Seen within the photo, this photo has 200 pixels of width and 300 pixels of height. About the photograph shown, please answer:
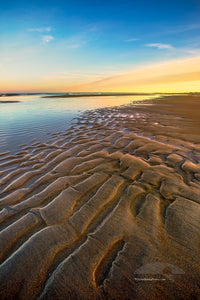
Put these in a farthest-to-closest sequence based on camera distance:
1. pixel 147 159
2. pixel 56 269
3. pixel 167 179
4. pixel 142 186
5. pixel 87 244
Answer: pixel 147 159 < pixel 167 179 < pixel 142 186 < pixel 87 244 < pixel 56 269

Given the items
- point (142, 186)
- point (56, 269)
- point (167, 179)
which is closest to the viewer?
point (56, 269)

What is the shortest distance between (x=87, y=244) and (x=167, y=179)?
6.33 feet

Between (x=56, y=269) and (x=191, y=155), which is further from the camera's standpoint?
(x=191, y=155)

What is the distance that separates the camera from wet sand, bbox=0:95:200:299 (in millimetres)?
1221

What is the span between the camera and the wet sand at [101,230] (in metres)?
1.22

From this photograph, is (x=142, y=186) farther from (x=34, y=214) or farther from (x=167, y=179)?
(x=34, y=214)

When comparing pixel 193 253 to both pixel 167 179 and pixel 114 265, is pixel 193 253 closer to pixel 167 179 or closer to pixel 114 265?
pixel 114 265

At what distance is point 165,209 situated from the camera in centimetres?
199

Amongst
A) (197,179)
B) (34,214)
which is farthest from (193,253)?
(34,214)

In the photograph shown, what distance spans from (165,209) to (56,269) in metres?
1.52

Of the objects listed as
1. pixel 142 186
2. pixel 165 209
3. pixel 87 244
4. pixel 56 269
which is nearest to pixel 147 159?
pixel 142 186

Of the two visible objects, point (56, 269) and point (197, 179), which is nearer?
point (56, 269)

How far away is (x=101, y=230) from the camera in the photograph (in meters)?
1.69

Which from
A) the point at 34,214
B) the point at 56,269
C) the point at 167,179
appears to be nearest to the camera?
the point at 56,269
